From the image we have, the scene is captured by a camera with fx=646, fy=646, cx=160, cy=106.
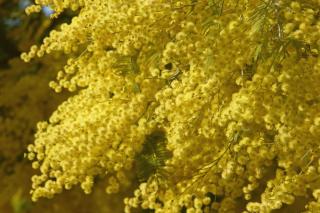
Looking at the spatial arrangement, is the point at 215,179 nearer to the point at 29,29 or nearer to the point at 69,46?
the point at 69,46

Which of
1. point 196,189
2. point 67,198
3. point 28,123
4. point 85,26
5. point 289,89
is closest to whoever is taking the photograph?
point 289,89

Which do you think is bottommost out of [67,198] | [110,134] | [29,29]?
[67,198]

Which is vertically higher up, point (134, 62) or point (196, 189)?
point (134, 62)

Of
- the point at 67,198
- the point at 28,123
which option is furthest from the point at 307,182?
the point at 28,123

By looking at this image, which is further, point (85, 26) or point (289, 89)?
point (85, 26)

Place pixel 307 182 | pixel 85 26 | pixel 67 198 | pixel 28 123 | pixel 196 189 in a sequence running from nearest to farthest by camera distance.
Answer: pixel 307 182
pixel 196 189
pixel 85 26
pixel 67 198
pixel 28 123

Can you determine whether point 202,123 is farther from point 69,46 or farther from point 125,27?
point 69,46
